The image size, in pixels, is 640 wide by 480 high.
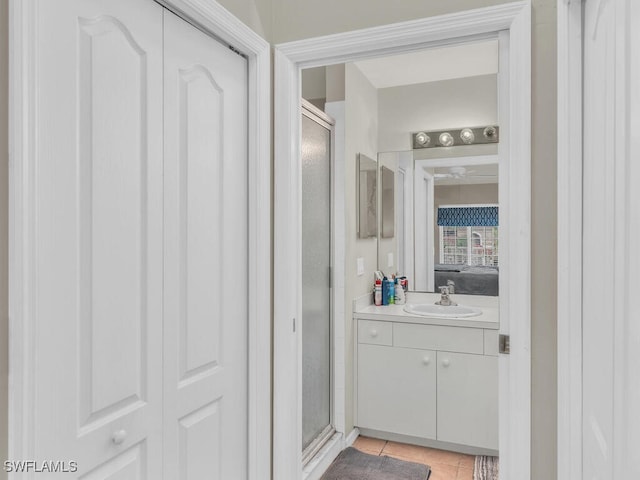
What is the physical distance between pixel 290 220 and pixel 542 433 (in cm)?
109

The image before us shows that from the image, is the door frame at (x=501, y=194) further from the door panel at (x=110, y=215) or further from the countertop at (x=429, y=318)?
the countertop at (x=429, y=318)

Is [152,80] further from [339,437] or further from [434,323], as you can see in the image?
[339,437]

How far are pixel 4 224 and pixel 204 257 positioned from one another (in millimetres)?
635

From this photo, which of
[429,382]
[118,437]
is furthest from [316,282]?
[118,437]

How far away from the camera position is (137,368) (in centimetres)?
120

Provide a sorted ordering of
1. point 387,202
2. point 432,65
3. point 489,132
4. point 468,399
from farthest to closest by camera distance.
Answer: point 387,202
point 489,132
point 432,65
point 468,399

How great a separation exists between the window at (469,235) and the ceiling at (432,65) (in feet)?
2.99

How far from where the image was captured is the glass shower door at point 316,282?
8.18 ft

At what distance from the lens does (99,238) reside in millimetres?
1082

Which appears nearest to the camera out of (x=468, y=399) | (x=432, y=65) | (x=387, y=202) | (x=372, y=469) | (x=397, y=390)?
(x=372, y=469)

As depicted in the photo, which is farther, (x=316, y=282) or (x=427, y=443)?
(x=427, y=443)

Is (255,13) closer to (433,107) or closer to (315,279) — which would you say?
(315,279)
